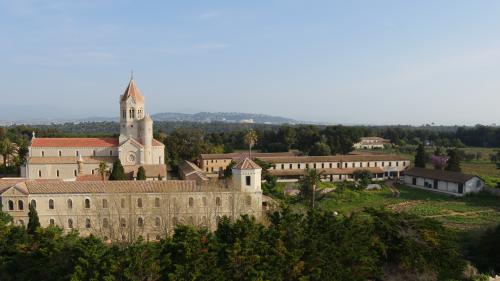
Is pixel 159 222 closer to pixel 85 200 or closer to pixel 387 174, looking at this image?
pixel 85 200

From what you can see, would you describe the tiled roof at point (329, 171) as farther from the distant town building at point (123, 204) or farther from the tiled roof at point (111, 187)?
the tiled roof at point (111, 187)

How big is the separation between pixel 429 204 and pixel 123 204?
29458mm

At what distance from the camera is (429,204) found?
44.5 meters

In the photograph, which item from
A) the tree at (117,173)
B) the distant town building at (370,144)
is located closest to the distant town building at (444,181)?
the tree at (117,173)

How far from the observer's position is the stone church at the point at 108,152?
45500 mm

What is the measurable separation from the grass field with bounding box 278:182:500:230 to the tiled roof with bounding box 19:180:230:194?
1016cm

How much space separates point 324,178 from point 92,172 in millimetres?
28736

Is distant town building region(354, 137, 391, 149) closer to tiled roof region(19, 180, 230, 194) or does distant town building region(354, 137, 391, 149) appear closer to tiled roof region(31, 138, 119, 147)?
tiled roof region(31, 138, 119, 147)

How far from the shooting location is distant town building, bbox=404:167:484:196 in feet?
161

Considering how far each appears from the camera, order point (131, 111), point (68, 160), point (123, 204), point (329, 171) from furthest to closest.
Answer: point (329, 171)
point (131, 111)
point (68, 160)
point (123, 204)

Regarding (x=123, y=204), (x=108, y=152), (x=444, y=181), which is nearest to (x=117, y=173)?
(x=108, y=152)

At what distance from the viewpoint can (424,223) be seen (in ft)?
77.6

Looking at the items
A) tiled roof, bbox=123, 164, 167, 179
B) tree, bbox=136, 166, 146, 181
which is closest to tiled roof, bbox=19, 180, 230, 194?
tree, bbox=136, 166, 146, 181

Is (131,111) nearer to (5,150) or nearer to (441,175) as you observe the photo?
(5,150)
